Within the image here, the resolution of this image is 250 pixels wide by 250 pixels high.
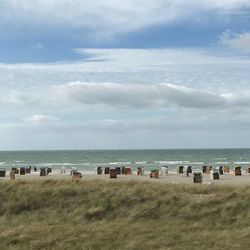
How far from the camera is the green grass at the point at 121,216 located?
12942mm

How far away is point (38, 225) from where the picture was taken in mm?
15211

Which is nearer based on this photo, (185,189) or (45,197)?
(45,197)

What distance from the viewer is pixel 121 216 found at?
17344mm

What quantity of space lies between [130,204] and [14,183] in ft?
19.2

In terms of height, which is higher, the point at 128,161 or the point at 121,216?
the point at 128,161

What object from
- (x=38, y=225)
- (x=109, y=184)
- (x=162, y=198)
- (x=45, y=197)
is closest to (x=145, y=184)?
(x=109, y=184)

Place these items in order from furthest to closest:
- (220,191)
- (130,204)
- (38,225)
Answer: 1. (220,191)
2. (130,204)
3. (38,225)

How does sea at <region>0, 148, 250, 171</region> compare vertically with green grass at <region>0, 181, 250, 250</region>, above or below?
above

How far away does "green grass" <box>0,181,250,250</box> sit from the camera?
12942mm

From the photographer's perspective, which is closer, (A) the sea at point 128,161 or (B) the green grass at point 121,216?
(B) the green grass at point 121,216

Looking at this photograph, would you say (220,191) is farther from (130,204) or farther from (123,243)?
(123,243)

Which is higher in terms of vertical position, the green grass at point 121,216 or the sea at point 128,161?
the sea at point 128,161

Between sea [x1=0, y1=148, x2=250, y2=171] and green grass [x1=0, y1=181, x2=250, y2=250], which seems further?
sea [x1=0, y1=148, x2=250, y2=171]

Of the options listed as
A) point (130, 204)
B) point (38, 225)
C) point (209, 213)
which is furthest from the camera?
point (130, 204)
